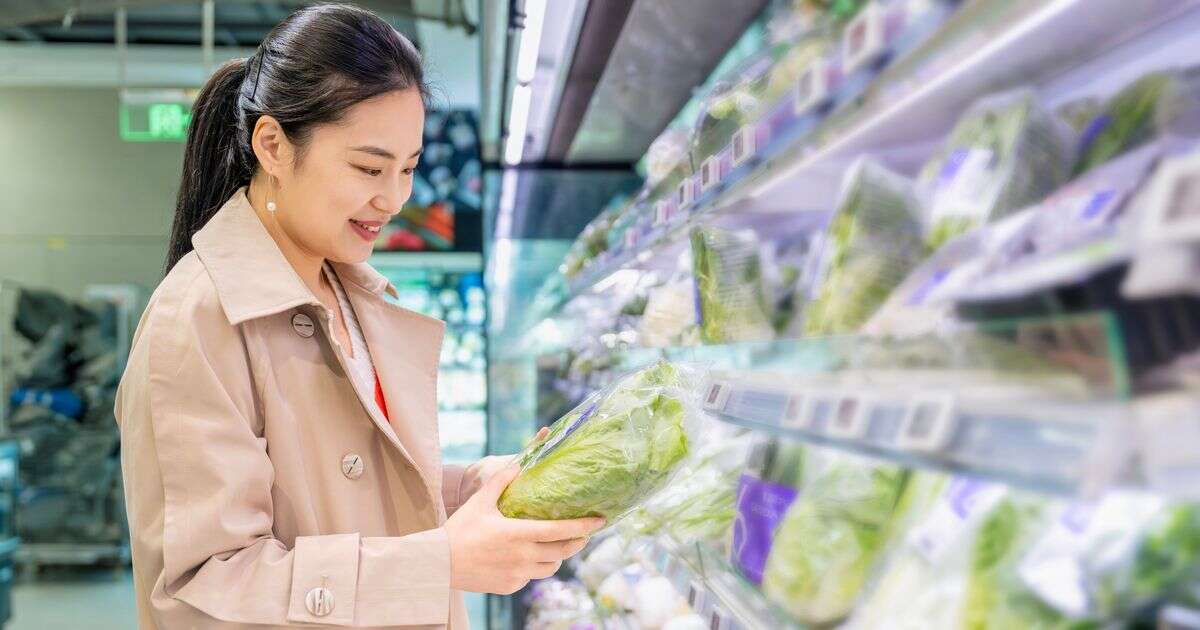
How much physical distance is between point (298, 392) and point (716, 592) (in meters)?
0.70

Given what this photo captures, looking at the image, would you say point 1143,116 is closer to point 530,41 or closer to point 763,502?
point 763,502

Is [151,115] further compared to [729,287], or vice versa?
[151,115]

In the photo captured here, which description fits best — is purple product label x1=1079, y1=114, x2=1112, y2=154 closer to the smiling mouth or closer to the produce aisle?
the produce aisle

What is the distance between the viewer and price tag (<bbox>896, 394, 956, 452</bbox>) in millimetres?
666

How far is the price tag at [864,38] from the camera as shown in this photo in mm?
815

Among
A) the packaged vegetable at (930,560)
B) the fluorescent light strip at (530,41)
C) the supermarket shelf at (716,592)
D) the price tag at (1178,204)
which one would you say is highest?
the fluorescent light strip at (530,41)

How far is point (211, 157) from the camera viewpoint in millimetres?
1700

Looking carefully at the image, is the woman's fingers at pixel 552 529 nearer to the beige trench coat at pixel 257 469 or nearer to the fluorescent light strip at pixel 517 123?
the beige trench coat at pixel 257 469

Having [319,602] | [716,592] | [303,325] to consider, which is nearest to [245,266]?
[303,325]

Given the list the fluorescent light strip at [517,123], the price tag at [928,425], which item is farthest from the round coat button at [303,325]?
the fluorescent light strip at [517,123]

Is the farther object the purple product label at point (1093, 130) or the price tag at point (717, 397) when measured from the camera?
the price tag at point (717, 397)

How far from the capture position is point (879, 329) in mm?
897

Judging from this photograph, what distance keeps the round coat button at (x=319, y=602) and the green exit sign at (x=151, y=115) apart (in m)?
4.59

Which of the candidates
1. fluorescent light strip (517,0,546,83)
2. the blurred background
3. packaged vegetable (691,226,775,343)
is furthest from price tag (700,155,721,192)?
fluorescent light strip (517,0,546,83)
